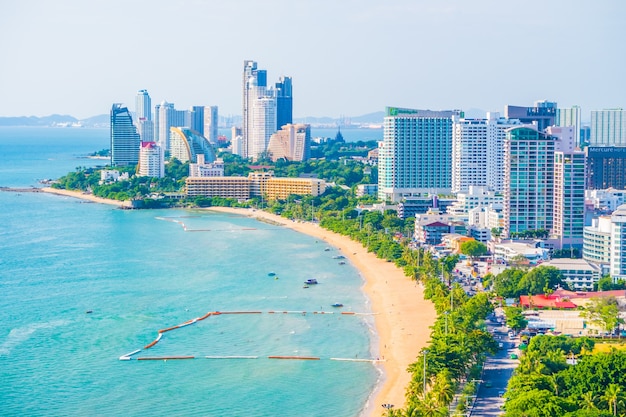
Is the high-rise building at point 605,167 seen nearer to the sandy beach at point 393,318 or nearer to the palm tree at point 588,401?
the sandy beach at point 393,318

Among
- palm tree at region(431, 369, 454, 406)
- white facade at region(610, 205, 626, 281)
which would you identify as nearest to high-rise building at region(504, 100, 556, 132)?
white facade at region(610, 205, 626, 281)

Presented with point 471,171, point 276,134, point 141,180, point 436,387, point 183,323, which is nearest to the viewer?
point 436,387

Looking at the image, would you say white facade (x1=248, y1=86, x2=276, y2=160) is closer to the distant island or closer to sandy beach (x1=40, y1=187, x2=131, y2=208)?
sandy beach (x1=40, y1=187, x2=131, y2=208)

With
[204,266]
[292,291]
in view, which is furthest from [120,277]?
[292,291]

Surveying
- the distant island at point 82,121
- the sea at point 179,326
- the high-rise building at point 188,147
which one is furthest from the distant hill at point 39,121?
the sea at point 179,326

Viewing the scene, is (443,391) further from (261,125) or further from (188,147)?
(261,125)

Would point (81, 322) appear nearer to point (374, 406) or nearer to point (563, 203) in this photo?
point (374, 406)
